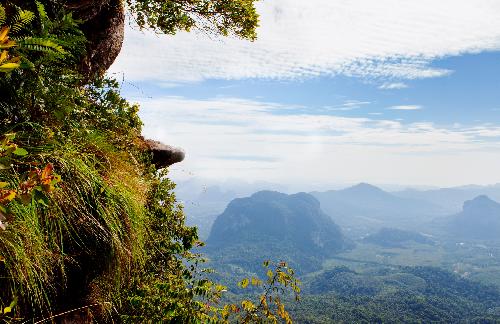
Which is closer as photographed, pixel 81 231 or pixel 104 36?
pixel 81 231

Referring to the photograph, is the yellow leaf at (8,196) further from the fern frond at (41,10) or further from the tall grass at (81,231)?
the fern frond at (41,10)

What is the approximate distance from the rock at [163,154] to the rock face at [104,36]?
9.10ft

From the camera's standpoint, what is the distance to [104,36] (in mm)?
10703

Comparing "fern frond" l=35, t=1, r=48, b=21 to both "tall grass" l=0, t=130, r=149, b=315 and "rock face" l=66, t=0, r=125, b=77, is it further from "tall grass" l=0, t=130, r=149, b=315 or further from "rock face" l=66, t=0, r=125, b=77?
"rock face" l=66, t=0, r=125, b=77

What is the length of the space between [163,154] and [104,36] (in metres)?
4.12

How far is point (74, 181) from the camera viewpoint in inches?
201

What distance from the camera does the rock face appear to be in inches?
402

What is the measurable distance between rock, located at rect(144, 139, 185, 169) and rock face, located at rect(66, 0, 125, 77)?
277 centimetres

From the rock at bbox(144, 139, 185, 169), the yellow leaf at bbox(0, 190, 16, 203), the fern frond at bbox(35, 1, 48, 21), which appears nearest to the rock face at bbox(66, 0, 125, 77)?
the rock at bbox(144, 139, 185, 169)

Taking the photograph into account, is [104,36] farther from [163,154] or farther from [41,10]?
[41,10]

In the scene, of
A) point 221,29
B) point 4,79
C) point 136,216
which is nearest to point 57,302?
point 136,216

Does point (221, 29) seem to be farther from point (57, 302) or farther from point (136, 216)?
point (57, 302)

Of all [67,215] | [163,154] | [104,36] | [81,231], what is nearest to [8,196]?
[67,215]

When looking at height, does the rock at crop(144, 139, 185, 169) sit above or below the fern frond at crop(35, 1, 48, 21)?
below
